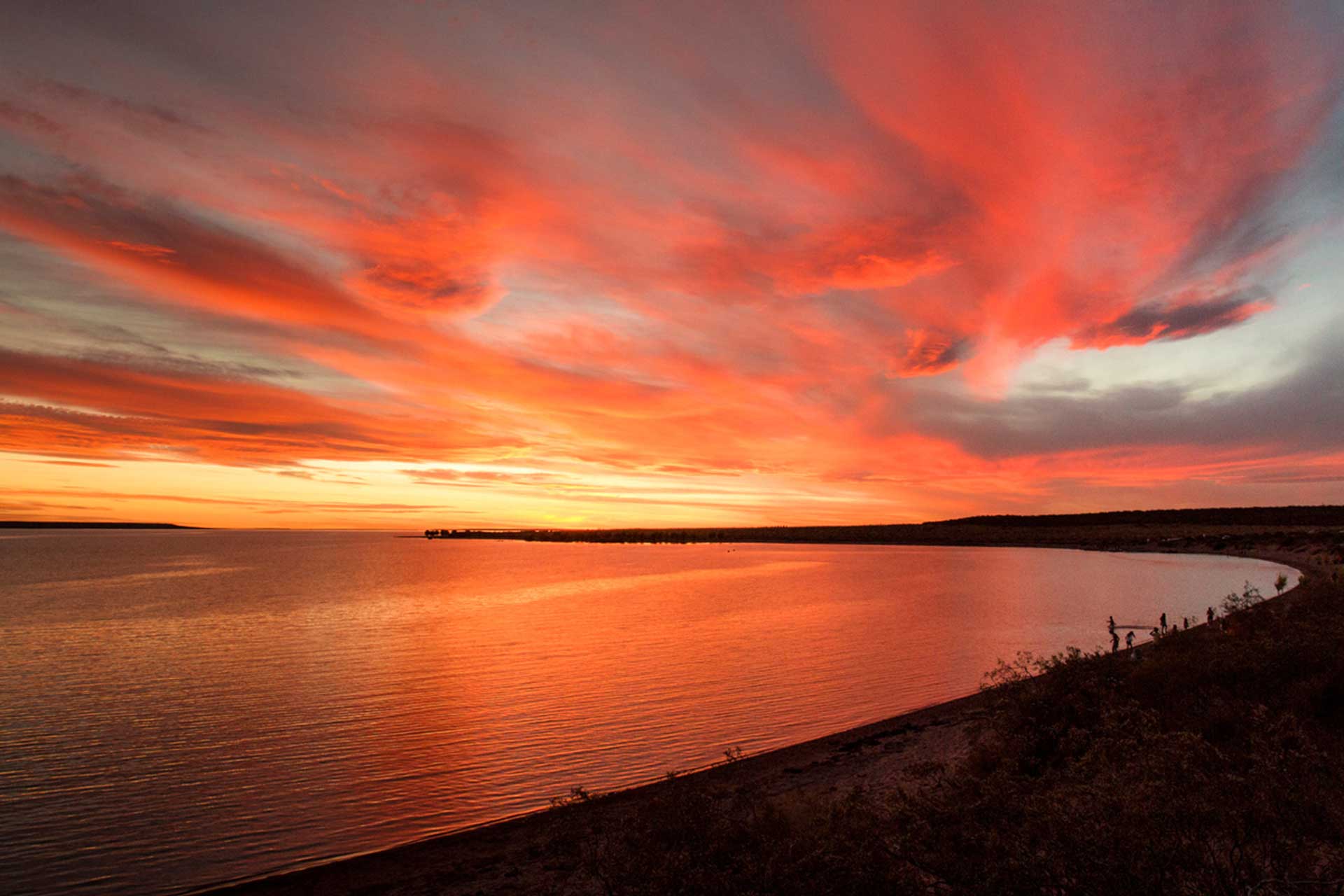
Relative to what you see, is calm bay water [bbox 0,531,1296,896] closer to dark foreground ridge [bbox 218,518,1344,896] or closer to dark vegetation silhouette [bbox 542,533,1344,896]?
dark foreground ridge [bbox 218,518,1344,896]

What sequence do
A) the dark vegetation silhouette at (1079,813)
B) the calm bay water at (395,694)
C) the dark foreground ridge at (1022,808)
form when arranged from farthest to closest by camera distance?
the calm bay water at (395,694) < the dark foreground ridge at (1022,808) < the dark vegetation silhouette at (1079,813)

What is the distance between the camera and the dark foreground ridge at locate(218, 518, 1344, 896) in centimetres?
690

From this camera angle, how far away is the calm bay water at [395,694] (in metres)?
13.1

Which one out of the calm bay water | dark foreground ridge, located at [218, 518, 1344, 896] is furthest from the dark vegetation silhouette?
the calm bay water

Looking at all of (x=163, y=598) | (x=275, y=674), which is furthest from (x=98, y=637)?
(x=163, y=598)

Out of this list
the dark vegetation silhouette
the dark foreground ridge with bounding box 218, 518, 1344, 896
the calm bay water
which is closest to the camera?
the dark vegetation silhouette

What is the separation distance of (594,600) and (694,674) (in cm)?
2782

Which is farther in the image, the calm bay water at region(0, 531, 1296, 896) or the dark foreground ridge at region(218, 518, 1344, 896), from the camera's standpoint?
the calm bay water at region(0, 531, 1296, 896)

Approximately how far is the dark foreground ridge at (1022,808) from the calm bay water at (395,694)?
2.28 m

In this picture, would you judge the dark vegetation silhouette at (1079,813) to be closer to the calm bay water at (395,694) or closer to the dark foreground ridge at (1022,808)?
the dark foreground ridge at (1022,808)

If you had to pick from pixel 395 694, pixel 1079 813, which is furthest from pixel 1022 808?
pixel 395 694

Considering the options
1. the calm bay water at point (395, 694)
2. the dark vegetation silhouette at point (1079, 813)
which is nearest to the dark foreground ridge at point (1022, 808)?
the dark vegetation silhouette at point (1079, 813)

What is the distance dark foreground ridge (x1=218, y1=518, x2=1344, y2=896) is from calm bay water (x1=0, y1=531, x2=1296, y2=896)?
2279mm

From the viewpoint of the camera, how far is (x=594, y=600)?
5241 cm
